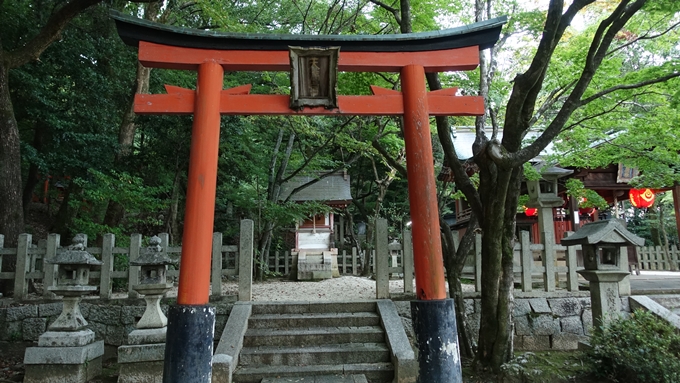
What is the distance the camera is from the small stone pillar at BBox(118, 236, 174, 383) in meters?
5.66

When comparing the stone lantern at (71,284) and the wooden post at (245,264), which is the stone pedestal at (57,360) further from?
the wooden post at (245,264)

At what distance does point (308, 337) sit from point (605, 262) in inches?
196

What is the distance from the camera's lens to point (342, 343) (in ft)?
20.4

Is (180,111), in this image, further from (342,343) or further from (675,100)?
(675,100)

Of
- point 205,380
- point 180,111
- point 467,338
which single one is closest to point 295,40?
point 180,111

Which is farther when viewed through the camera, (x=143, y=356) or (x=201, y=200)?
(x=143, y=356)

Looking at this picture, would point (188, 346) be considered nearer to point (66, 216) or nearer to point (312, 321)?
point (312, 321)

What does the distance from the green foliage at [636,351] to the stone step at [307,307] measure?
3372 millimetres

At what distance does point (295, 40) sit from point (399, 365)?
4516 millimetres

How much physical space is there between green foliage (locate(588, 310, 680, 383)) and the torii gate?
2526mm

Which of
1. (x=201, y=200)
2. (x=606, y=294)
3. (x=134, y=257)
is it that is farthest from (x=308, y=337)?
(x=606, y=294)

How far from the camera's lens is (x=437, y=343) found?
4168 millimetres

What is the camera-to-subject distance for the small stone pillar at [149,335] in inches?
223

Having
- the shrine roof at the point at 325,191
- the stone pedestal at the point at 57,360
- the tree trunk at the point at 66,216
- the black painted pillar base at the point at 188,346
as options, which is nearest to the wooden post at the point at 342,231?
the shrine roof at the point at 325,191
